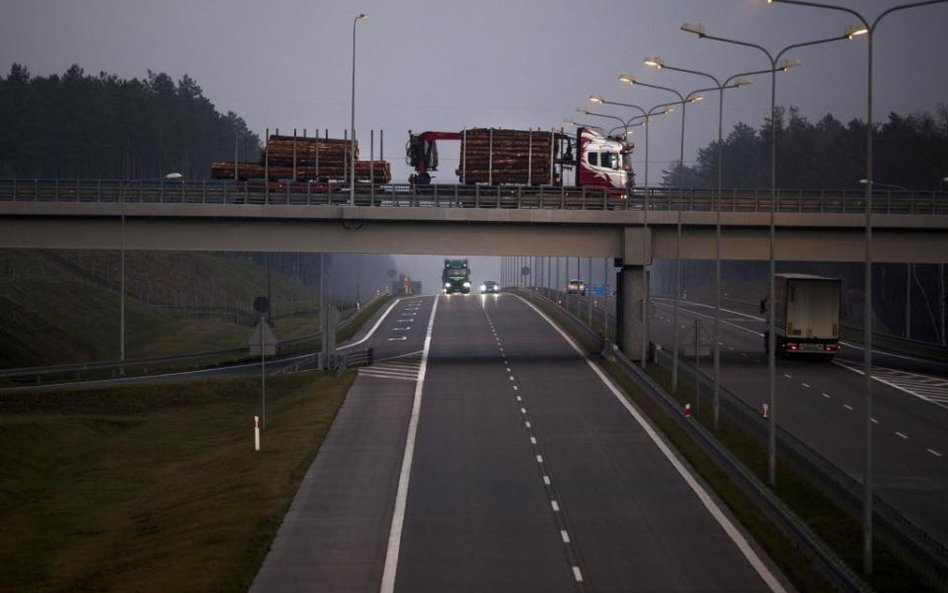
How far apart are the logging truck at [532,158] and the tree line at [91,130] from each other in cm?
7198

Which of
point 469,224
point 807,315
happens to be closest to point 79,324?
point 469,224

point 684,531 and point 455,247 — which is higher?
point 455,247

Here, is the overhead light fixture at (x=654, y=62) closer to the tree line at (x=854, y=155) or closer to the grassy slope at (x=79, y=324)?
the grassy slope at (x=79, y=324)

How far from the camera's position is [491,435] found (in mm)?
39188

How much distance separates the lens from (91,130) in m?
138

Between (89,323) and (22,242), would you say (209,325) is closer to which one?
(89,323)

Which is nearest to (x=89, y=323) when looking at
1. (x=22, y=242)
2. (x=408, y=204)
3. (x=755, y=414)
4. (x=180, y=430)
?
(x=22, y=242)

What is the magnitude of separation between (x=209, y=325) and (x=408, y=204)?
4496cm

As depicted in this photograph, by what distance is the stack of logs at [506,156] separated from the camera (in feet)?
221

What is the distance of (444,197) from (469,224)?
5.90 ft

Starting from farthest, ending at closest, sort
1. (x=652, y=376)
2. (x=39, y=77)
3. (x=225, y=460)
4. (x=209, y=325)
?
(x=39, y=77) < (x=209, y=325) < (x=652, y=376) < (x=225, y=460)

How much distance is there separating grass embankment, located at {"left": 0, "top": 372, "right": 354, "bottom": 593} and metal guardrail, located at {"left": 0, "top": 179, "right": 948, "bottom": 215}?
9.15 metres

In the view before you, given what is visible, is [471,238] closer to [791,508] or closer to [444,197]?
[444,197]

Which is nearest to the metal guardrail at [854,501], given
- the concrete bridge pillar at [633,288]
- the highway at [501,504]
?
the highway at [501,504]
